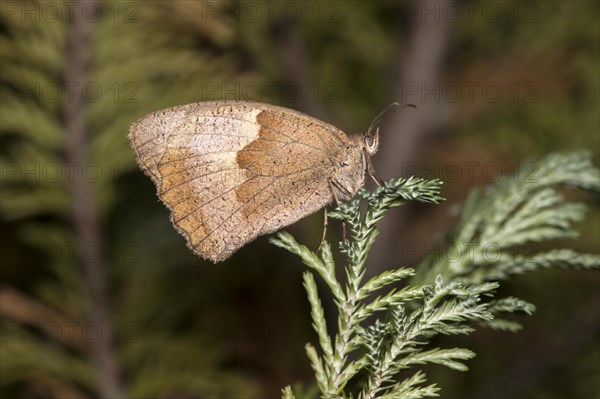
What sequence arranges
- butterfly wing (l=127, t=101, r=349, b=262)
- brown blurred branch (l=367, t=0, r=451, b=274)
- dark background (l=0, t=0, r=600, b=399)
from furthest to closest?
brown blurred branch (l=367, t=0, r=451, b=274), dark background (l=0, t=0, r=600, b=399), butterfly wing (l=127, t=101, r=349, b=262)

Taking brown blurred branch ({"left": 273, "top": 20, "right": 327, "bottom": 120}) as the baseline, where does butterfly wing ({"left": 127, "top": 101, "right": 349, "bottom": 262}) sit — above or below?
below

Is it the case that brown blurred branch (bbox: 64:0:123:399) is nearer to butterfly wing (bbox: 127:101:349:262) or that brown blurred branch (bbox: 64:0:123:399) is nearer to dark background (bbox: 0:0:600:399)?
dark background (bbox: 0:0:600:399)

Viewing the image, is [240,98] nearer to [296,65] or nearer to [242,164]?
[296,65]

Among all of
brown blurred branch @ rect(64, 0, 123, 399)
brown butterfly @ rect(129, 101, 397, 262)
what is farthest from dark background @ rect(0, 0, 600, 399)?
brown butterfly @ rect(129, 101, 397, 262)

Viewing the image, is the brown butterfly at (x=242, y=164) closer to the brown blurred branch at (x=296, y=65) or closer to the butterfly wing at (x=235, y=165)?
the butterfly wing at (x=235, y=165)

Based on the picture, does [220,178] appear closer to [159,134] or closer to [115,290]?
[159,134]

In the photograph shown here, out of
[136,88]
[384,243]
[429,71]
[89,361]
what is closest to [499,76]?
[429,71]

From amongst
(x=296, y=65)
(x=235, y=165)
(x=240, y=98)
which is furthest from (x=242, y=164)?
(x=296, y=65)
